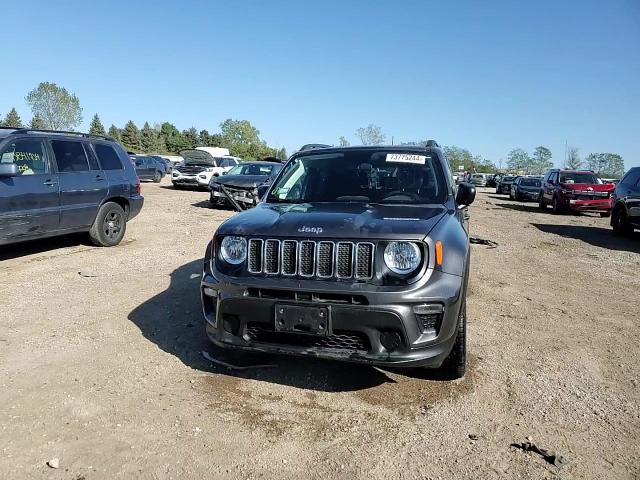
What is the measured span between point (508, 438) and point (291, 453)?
1286 millimetres

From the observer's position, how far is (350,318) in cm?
306

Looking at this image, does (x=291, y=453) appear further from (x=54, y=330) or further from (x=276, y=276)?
(x=54, y=330)

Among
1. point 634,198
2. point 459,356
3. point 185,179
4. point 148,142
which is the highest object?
point 148,142

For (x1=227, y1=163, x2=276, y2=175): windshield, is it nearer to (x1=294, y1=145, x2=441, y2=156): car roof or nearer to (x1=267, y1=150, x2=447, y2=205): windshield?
(x1=294, y1=145, x2=441, y2=156): car roof

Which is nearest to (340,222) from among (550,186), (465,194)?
(465,194)

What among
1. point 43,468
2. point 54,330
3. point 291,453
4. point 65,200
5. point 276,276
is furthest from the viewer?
point 65,200

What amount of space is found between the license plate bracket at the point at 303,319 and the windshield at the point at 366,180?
135 centimetres

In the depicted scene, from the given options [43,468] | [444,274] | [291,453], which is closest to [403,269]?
[444,274]

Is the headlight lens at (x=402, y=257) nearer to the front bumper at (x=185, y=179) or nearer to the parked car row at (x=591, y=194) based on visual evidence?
the parked car row at (x=591, y=194)

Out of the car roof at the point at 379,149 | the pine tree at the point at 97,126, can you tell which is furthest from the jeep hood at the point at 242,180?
the pine tree at the point at 97,126

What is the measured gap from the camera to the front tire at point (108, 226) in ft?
27.6

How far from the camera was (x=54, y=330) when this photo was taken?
15.2 feet

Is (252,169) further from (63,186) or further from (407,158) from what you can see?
(407,158)

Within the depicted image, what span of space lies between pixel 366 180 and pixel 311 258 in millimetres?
1420
